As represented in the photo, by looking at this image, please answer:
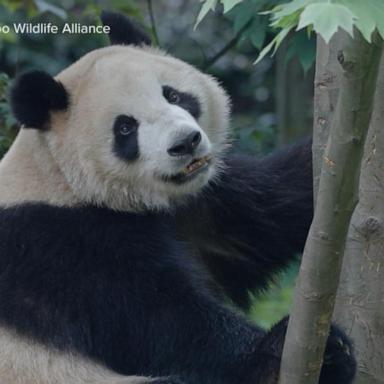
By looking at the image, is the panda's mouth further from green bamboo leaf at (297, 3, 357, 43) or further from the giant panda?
green bamboo leaf at (297, 3, 357, 43)

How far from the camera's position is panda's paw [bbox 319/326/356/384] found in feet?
13.5

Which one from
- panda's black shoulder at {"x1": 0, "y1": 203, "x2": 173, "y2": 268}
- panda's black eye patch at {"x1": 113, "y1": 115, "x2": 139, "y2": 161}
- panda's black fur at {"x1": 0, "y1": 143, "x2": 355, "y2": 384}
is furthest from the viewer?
panda's black eye patch at {"x1": 113, "y1": 115, "x2": 139, "y2": 161}

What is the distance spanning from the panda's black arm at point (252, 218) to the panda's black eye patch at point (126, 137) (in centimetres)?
63

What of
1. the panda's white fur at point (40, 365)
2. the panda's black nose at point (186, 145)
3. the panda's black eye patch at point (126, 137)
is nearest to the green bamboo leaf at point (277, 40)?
the panda's black nose at point (186, 145)

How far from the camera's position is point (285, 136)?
378 inches

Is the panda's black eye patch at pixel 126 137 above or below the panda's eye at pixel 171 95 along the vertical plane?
below

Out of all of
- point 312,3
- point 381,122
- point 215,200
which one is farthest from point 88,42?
point 312,3

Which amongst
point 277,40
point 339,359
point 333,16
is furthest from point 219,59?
point 333,16

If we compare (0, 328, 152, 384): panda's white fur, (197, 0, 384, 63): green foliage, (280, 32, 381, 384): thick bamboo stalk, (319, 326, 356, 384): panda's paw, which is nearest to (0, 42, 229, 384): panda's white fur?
(0, 328, 152, 384): panda's white fur

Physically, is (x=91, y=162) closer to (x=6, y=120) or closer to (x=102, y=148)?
(x=102, y=148)

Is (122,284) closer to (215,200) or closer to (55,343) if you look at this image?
(55,343)

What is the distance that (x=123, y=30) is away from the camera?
17.7 feet

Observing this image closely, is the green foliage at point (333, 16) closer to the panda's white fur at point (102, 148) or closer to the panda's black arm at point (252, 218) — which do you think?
the panda's white fur at point (102, 148)

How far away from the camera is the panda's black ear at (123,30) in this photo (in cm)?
536
